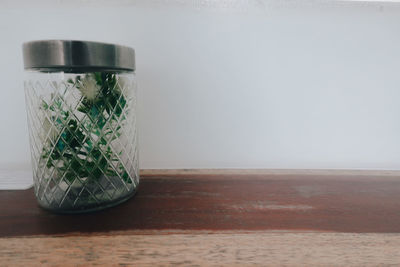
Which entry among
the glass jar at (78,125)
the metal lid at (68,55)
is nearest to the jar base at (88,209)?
the glass jar at (78,125)

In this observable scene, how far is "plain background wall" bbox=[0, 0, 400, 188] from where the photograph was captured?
0.58m


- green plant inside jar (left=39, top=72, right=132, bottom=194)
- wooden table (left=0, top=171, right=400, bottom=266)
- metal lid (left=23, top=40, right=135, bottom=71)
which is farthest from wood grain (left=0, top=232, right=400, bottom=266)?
metal lid (left=23, top=40, right=135, bottom=71)

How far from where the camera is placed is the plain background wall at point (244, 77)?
579 millimetres

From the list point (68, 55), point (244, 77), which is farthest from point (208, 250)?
point (244, 77)

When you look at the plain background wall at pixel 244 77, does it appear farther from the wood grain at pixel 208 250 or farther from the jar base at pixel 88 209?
the wood grain at pixel 208 250

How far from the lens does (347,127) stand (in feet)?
2.13

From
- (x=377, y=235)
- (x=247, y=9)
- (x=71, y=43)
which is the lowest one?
(x=377, y=235)

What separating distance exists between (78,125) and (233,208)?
28 cm

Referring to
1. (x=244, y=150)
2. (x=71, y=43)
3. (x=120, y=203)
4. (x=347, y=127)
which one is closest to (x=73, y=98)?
(x=71, y=43)

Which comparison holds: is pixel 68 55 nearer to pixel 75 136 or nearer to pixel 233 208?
pixel 75 136

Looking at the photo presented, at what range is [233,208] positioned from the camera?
42 cm

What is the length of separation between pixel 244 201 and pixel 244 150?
0.22 metres

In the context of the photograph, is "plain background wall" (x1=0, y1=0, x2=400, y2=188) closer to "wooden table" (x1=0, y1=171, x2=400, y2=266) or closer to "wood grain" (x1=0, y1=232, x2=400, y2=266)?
"wooden table" (x1=0, y1=171, x2=400, y2=266)

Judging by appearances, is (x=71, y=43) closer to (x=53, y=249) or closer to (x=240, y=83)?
(x=53, y=249)
